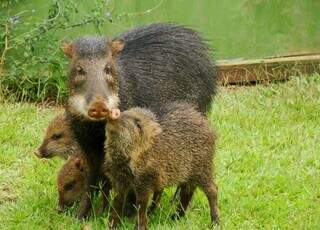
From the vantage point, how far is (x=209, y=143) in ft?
16.3

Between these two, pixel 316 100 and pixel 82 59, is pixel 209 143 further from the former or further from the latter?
pixel 316 100

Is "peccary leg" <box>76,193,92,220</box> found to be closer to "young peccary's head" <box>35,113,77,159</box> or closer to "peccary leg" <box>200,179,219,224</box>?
"young peccary's head" <box>35,113,77,159</box>

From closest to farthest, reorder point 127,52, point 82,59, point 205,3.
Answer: point 82,59, point 127,52, point 205,3

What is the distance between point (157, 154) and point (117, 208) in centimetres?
41

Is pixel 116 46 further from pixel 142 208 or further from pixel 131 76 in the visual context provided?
pixel 142 208

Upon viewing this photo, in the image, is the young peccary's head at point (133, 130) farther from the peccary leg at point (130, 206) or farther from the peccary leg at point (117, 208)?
the peccary leg at point (130, 206)

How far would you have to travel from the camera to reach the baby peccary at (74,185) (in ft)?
17.2

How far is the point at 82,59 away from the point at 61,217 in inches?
40.4

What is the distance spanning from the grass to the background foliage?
43cm

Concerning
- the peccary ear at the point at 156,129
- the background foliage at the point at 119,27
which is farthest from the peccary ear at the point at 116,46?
the background foliage at the point at 119,27

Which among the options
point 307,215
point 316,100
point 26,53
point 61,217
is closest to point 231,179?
point 307,215

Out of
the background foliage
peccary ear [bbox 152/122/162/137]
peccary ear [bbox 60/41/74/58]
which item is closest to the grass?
the background foliage

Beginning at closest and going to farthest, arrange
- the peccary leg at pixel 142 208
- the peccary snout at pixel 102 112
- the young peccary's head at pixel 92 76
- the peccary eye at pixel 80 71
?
the peccary snout at pixel 102 112 < the young peccary's head at pixel 92 76 < the peccary leg at pixel 142 208 < the peccary eye at pixel 80 71

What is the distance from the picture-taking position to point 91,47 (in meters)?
4.88
